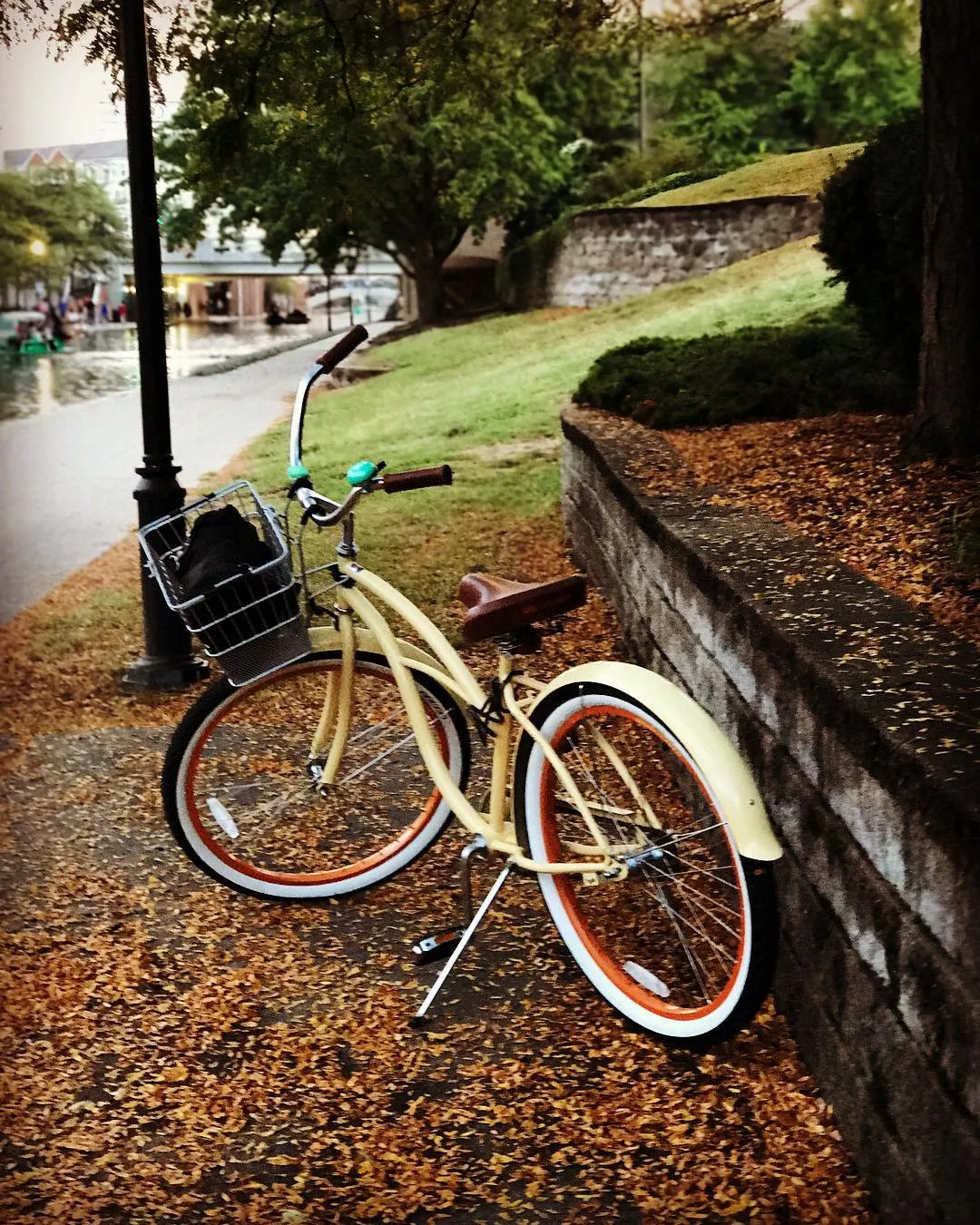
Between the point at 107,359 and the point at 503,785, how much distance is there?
340 cm

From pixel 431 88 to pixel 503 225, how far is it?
611 mm

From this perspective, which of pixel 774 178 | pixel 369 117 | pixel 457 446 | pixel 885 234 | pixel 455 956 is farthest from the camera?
pixel 457 446

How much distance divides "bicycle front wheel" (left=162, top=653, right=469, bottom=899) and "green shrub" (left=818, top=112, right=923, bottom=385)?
2367mm

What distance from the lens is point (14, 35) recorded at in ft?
14.6

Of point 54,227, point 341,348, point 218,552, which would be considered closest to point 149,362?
point 54,227

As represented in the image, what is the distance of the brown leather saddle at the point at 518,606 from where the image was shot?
102 inches

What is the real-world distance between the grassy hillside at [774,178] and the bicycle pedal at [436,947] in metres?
3.14

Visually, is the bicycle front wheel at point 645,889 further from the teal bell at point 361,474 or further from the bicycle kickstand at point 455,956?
the teal bell at point 361,474

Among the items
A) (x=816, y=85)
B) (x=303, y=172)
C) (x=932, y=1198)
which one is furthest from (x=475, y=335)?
(x=932, y=1198)

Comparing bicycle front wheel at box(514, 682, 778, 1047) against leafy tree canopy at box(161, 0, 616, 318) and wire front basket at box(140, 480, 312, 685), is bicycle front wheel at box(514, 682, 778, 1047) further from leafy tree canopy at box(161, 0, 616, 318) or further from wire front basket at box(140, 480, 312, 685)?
leafy tree canopy at box(161, 0, 616, 318)

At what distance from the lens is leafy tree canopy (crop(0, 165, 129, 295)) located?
4.58m

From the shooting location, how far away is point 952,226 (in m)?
3.89

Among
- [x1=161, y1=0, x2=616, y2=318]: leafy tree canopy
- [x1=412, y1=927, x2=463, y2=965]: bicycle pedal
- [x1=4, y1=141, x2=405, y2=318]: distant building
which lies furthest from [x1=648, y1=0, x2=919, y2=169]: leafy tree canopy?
[x1=412, y1=927, x2=463, y2=965]: bicycle pedal

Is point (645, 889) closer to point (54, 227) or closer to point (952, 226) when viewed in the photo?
point (952, 226)
